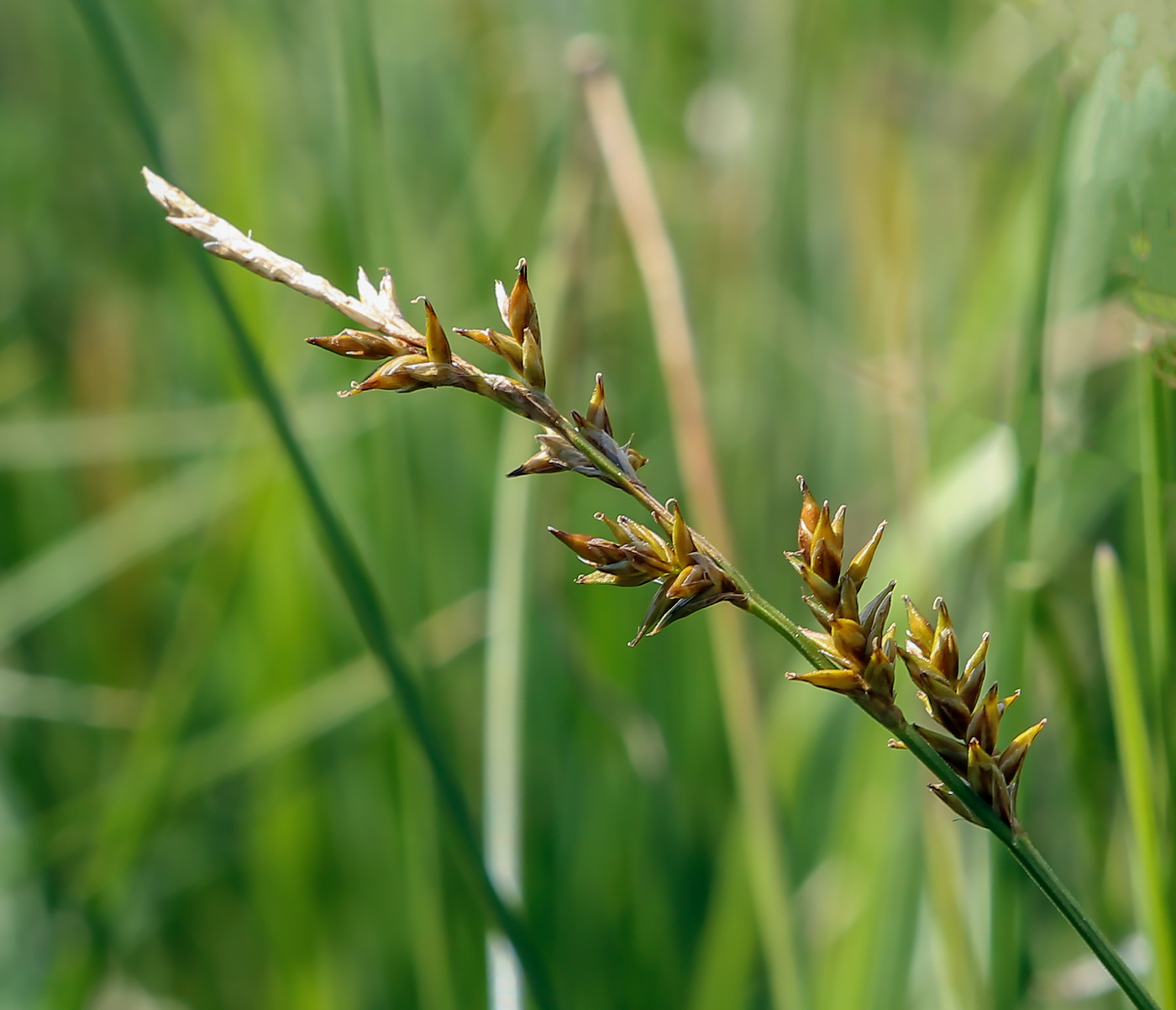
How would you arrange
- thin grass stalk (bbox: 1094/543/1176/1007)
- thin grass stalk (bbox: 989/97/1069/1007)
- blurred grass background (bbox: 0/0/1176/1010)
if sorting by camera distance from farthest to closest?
blurred grass background (bbox: 0/0/1176/1010), thin grass stalk (bbox: 989/97/1069/1007), thin grass stalk (bbox: 1094/543/1176/1007)

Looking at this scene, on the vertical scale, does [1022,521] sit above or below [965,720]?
above

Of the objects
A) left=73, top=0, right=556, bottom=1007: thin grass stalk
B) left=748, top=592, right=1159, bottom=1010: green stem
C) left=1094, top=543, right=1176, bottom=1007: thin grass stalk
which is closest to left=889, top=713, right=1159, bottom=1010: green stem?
left=748, top=592, right=1159, bottom=1010: green stem

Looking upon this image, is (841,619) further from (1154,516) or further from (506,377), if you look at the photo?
(1154,516)

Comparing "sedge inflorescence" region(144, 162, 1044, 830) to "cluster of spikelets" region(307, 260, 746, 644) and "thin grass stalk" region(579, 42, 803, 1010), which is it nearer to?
"cluster of spikelets" region(307, 260, 746, 644)

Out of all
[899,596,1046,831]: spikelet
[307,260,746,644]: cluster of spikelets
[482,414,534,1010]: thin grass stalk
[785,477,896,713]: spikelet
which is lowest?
[899,596,1046,831]: spikelet

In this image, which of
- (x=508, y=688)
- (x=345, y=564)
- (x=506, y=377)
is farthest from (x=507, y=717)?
(x=506, y=377)

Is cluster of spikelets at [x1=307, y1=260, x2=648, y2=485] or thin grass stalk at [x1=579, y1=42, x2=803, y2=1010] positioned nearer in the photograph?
cluster of spikelets at [x1=307, y1=260, x2=648, y2=485]
